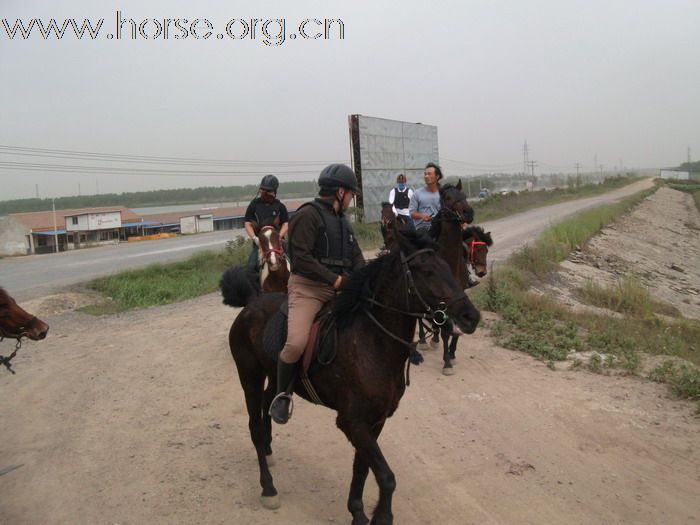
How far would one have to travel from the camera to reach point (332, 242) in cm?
457

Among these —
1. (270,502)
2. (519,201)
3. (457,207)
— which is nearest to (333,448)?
(270,502)

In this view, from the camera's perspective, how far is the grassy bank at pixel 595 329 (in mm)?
8094

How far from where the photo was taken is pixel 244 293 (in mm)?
5926

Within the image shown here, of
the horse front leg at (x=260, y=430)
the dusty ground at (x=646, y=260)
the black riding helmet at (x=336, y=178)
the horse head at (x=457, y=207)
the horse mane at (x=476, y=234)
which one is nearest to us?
the black riding helmet at (x=336, y=178)

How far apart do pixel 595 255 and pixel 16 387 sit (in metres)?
19.8

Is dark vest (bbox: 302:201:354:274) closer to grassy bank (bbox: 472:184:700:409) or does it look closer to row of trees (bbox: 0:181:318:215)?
grassy bank (bbox: 472:184:700:409)

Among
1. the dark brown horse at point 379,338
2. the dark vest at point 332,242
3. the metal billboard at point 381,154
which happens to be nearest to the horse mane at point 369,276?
the dark brown horse at point 379,338

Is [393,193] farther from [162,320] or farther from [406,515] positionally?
[406,515]

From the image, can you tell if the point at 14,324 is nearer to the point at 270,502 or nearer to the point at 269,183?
the point at 270,502

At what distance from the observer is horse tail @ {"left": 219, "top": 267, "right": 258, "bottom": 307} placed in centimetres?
591

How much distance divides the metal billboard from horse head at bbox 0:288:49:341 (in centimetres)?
1621

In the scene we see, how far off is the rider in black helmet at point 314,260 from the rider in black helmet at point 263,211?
3727 mm

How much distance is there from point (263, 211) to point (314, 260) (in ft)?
13.8

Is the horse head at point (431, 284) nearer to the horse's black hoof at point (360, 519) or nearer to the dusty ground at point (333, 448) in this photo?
the horse's black hoof at point (360, 519)
